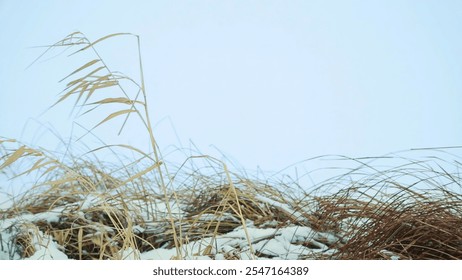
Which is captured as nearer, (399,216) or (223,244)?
(399,216)

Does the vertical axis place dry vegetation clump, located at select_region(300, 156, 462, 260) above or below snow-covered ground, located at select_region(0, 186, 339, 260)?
above

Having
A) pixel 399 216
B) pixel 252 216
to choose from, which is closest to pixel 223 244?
pixel 252 216

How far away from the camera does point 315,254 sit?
1583 mm

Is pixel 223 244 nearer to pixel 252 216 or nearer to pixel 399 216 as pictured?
pixel 252 216

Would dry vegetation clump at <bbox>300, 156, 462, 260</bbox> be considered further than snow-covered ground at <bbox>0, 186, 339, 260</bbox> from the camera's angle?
No

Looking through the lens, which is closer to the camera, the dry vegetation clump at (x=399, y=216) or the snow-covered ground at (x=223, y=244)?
the dry vegetation clump at (x=399, y=216)

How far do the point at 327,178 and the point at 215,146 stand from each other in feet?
1.16

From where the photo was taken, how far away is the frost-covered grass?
1472 mm

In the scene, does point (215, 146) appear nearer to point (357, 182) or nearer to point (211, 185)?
point (211, 185)

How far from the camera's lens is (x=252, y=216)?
5.56ft

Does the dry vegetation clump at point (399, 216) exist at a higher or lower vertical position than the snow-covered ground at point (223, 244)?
higher

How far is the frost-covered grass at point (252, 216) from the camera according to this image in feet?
4.83

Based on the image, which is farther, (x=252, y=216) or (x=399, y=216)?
(x=252, y=216)
